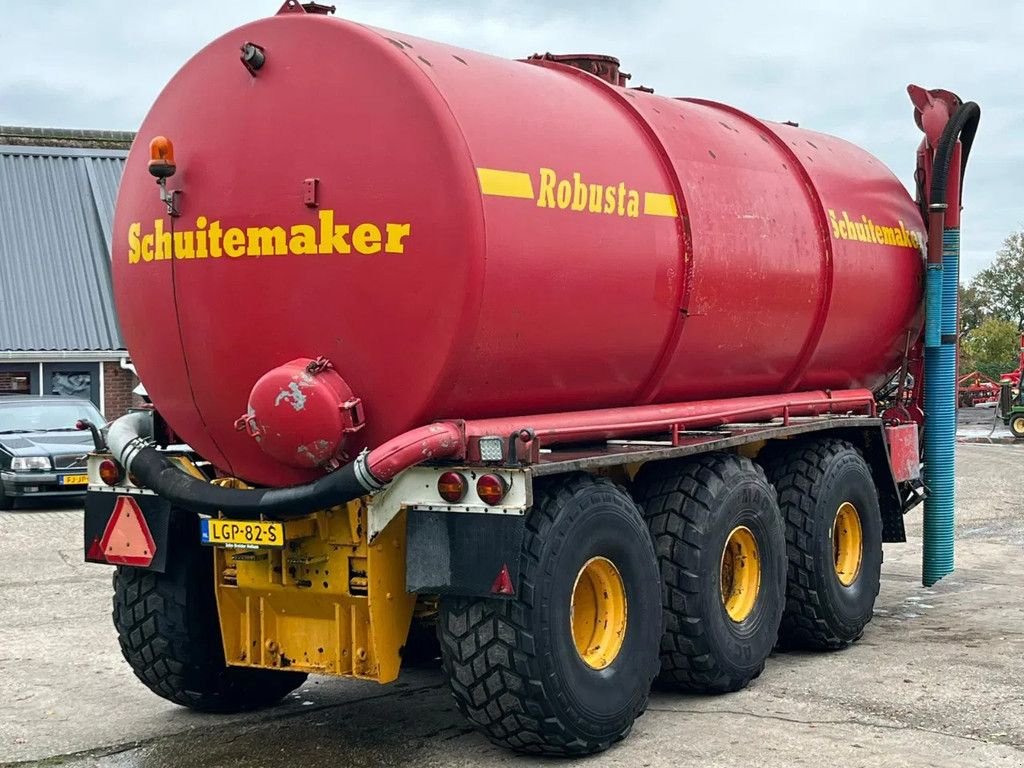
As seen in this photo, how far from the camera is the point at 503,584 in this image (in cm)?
589

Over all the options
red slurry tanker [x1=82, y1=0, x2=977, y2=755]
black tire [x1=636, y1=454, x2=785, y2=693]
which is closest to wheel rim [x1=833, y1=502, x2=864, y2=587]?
red slurry tanker [x1=82, y1=0, x2=977, y2=755]

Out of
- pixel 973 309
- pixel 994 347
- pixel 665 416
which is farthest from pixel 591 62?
pixel 973 309

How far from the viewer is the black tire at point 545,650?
6016mm

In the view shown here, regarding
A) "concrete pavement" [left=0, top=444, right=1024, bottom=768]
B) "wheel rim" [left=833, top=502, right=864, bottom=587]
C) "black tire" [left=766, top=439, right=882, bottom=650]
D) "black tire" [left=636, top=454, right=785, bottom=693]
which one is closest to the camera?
"concrete pavement" [left=0, top=444, right=1024, bottom=768]

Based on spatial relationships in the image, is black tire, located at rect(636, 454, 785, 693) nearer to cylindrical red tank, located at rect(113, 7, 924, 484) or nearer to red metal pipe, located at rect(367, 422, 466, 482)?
cylindrical red tank, located at rect(113, 7, 924, 484)

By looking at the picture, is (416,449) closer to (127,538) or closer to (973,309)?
(127,538)

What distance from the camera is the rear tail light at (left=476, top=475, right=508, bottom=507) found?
5.89 meters

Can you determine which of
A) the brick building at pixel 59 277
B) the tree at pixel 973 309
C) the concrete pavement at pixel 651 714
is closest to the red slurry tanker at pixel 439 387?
the concrete pavement at pixel 651 714

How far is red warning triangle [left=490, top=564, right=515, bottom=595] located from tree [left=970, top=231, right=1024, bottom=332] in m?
74.4

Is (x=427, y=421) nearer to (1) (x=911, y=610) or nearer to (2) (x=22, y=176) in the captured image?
(1) (x=911, y=610)

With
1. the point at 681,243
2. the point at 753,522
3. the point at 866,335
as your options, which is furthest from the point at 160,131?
the point at 866,335

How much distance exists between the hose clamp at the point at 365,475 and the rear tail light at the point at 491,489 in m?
0.40

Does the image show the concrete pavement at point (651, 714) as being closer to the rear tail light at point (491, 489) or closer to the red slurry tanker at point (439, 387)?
the red slurry tanker at point (439, 387)

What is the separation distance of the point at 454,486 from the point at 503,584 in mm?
447
